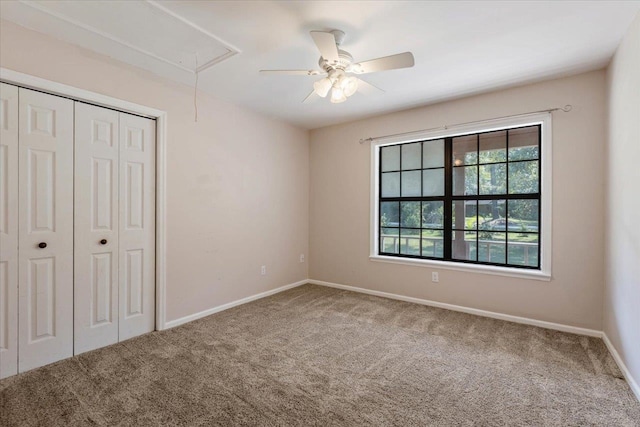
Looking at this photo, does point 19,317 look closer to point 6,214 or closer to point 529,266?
point 6,214

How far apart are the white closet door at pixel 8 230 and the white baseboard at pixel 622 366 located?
4287mm

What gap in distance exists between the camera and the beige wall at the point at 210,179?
7.95ft

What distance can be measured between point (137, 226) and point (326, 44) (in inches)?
93.1

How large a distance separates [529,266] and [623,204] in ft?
4.00

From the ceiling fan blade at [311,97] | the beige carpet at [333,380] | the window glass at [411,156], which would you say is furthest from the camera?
the window glass at [411,156]

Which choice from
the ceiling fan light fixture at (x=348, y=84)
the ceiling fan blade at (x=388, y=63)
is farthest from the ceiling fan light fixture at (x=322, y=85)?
the ceiling fan blade at (x=388, y=63)

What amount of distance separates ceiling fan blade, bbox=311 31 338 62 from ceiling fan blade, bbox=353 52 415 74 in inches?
8.3

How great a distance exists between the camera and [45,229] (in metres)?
2.31

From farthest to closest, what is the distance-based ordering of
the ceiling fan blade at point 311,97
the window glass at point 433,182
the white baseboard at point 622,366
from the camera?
the window glass at point 433,182 → the ceiling fan blade at point 311,97 → the white baseboard at point 622,366

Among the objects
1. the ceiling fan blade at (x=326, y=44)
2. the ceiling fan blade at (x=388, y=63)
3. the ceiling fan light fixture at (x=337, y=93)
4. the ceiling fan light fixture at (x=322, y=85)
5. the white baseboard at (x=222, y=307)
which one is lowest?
the white baseboard at (x=222, y=307)

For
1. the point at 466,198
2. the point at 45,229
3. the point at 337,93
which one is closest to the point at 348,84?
the point at 337,93

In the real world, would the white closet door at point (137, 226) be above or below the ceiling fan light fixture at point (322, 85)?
below

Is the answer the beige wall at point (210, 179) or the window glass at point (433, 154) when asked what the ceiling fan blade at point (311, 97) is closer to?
the beige wall at point (210, 179)

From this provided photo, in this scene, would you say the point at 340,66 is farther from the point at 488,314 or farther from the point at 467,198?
the point at 488,314
